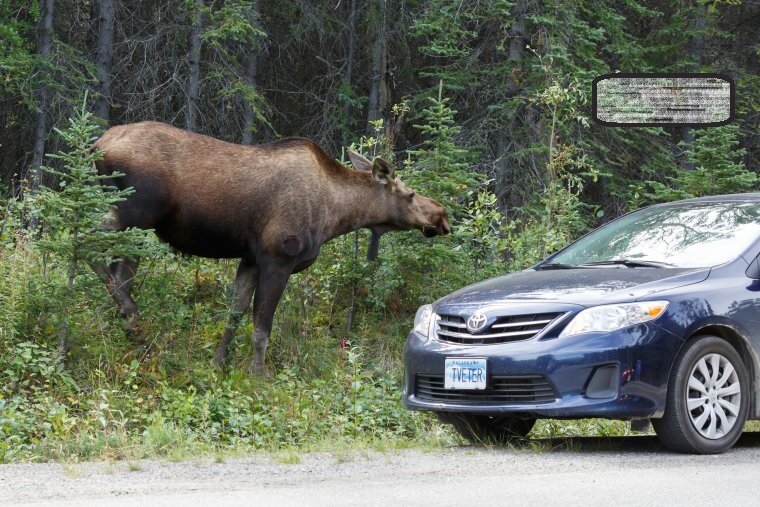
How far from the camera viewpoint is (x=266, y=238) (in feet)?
39.3

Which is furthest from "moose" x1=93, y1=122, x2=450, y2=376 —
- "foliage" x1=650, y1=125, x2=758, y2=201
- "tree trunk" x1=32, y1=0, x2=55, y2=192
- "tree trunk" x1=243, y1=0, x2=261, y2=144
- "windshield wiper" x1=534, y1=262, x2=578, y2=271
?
"tree trunk" x1=243, y1=0, x2=261, y2=144

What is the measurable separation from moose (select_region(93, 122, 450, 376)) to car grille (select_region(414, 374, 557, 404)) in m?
4.03

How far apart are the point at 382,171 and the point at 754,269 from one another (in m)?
5.46

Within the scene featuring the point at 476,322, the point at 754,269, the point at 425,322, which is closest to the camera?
the point at 476,322

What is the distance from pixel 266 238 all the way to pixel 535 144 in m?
13.2

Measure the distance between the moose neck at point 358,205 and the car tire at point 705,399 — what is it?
548cm

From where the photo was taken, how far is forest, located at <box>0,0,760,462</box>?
10.3m

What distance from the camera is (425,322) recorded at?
8.58 m

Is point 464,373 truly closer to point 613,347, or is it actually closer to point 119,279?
point 613,347

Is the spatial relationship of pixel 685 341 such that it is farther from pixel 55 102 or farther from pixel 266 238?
pixel 55 102

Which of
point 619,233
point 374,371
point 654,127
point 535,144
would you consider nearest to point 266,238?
point 374,371

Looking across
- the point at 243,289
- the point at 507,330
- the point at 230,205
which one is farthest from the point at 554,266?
the point at 243,289

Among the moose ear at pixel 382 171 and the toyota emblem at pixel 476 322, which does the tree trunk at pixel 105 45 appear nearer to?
the moose ear at pixel 382 171

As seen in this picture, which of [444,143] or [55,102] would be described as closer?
[444,143]
